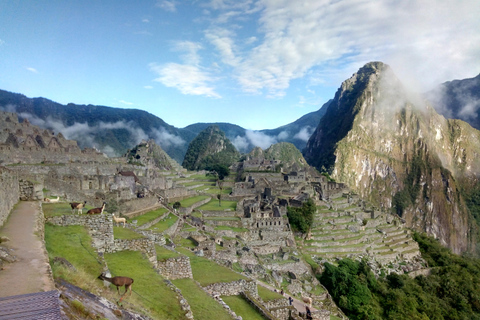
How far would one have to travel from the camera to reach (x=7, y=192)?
1086cm

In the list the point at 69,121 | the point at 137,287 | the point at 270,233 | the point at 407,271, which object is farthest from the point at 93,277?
the point at 69,121

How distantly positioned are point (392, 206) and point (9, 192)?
179 meters

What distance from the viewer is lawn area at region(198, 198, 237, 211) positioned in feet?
121

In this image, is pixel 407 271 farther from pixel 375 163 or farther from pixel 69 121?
pixel 375 163

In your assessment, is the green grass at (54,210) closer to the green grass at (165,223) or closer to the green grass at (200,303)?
the green grass at (200,303)

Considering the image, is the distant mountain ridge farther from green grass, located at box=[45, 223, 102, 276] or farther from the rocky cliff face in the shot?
the rocky cliff face

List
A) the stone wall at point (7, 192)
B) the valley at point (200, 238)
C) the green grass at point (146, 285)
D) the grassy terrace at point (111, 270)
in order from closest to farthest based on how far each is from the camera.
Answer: the grassy terrace at point (111, 270)
the green grass at point (146, 285)
the valley at point (200, 238)
the stone wall at point (7, 192)

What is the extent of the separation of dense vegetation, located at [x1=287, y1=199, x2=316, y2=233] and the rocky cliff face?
10569cm

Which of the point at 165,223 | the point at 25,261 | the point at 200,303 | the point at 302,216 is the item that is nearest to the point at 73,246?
the point at 25,261

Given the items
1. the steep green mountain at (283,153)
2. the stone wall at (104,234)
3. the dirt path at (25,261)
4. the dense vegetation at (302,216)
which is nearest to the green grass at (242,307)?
the stone wall at (104,234)

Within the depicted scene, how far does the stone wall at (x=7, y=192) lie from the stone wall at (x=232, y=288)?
7253 millimetres

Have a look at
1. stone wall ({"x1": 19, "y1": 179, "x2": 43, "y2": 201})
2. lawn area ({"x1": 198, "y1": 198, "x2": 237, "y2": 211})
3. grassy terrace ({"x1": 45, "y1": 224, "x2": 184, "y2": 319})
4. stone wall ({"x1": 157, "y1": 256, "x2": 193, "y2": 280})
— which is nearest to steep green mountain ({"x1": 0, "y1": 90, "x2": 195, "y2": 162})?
lawn area ({"x1": 198, "y1": 198, "x2": 237, "y2": 211})

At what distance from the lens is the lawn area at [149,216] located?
23109mm

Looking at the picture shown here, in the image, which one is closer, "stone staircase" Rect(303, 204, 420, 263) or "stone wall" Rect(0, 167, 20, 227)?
"stone wall" Rect(0, 167, 20, 227)
